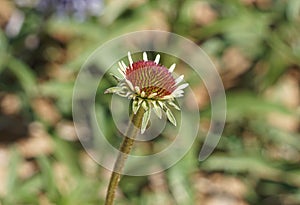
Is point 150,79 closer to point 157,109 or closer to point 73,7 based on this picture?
point 157,109

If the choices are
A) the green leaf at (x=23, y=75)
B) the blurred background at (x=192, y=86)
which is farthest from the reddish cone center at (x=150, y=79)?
the green leaf at (x=23, y=75)

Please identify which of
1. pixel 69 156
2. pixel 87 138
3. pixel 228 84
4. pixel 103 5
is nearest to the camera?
pixel 69 156

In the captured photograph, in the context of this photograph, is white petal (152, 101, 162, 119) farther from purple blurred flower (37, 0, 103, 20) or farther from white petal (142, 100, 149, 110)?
purple blurred flower (37, 0, 103, 20)

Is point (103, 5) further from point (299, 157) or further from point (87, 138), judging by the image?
point (299, 157)

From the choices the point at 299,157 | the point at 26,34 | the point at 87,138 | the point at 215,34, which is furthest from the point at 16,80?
the point at 299,157

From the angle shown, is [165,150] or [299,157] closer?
[165,150]
